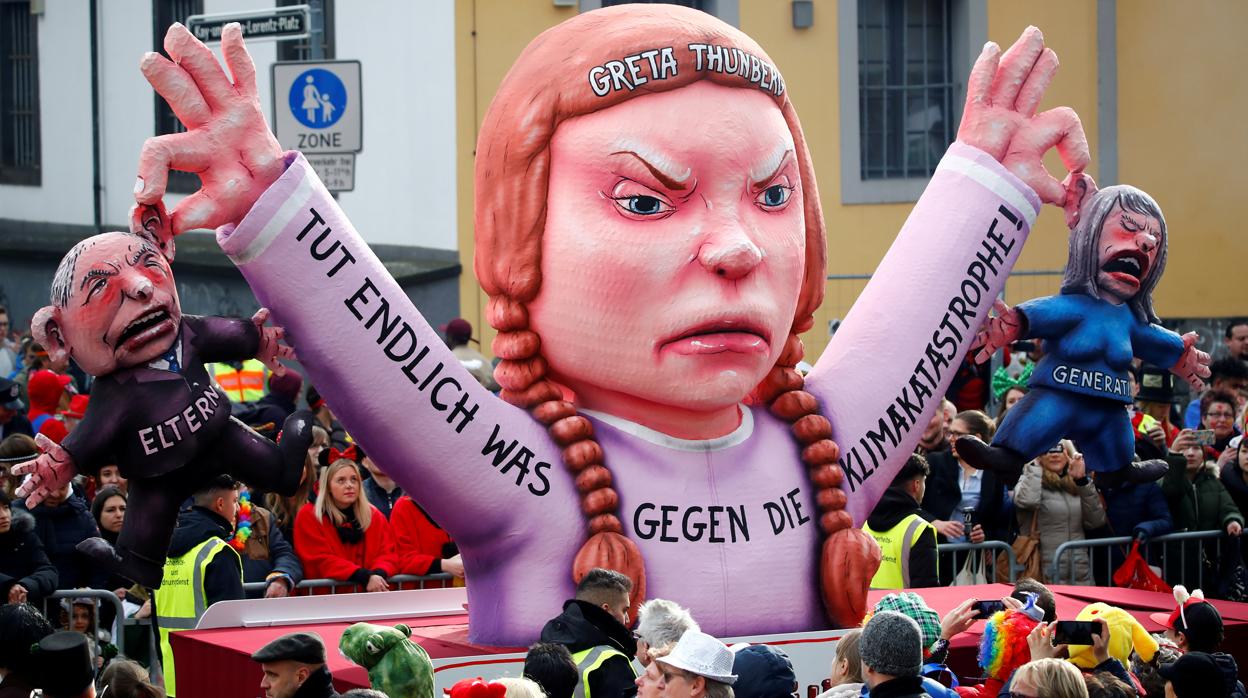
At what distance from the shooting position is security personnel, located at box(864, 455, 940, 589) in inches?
305

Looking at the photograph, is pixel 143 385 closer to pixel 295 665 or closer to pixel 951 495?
pixel 295 665

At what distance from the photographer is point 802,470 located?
6156mm

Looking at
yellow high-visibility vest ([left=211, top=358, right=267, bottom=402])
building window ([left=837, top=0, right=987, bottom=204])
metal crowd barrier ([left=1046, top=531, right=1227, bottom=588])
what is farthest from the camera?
building window ([left=837, top=0, right=987, bottom=204])

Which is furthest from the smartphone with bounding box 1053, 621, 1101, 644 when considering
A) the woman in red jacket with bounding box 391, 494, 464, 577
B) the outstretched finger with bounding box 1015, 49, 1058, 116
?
the woman in red jacket with bounding box 391, 494, 464, 577

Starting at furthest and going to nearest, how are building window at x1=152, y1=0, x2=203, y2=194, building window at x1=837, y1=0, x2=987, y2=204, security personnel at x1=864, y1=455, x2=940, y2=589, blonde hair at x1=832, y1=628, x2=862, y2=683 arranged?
1. building window at x1=152, y1=0, x2=203, y2=194
2. building window at x1=837, y1=0, x2=987, y2=204
3. security personnel at x1=864, y1=455, x2=940, y2=589
4. blonde hair at x1=832, y1=628, x2=862, y2=683

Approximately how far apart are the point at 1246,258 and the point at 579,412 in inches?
423

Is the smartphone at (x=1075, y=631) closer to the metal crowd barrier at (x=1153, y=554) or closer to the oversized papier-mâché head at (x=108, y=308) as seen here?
the oversized papier-mâché head at (x=108, y=308)

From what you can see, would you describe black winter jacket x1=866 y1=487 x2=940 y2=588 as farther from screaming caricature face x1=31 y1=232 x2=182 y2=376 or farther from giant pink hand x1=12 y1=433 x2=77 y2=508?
giant pink hand x1=12 y1=433 x2=77 y2=508

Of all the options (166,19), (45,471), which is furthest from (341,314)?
(166,19)

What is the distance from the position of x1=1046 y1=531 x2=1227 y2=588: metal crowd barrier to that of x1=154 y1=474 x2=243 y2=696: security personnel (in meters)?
3.85

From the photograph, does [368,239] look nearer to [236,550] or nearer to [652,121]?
[236,550]

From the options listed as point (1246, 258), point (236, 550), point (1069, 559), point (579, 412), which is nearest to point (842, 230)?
point (1246, 258)

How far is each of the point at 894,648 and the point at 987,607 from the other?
1.66 m

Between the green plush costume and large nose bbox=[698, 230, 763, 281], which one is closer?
the green plush costume
